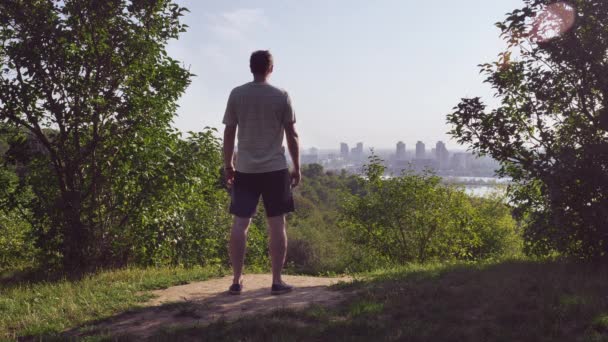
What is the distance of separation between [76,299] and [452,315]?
3713 mm

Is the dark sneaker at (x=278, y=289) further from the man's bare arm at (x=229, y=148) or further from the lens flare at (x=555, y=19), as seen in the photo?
the lens flare at (x=555, y=19)

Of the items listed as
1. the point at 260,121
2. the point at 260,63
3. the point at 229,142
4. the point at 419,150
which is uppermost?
the point at 419,150

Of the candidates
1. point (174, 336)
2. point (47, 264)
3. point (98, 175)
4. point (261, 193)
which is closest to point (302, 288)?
point (261, 193)

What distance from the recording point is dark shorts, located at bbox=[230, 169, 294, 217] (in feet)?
15.4

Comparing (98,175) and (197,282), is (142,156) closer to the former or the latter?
(98,175)

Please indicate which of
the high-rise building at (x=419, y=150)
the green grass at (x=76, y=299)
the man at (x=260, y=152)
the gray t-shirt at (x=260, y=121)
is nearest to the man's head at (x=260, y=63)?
the man at (x=260, y=152)

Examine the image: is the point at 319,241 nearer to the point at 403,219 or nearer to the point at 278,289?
the point at 403,219

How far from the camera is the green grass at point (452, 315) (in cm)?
364

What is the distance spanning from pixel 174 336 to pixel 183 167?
13.7 ft

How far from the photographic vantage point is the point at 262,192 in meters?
4.73

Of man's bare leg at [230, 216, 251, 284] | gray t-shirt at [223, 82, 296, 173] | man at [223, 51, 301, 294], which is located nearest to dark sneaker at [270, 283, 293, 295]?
man at [223, 51, 301, 294]

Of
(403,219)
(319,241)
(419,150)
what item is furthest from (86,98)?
(419,150)

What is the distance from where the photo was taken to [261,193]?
4.77 meters

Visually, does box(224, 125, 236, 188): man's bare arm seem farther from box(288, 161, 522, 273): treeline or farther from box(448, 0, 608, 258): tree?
box(288, 161, 522, 273): treeline
